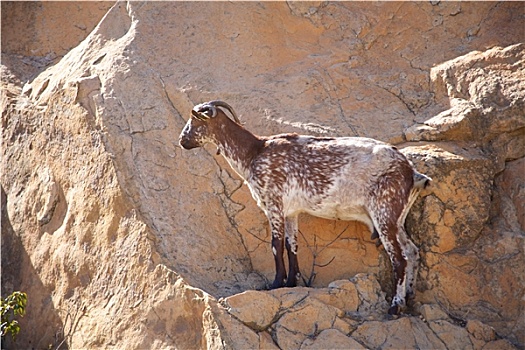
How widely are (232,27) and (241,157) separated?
2511 millimetres

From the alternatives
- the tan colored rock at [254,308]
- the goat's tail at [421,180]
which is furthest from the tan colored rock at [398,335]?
the goat's tail at [421,180]

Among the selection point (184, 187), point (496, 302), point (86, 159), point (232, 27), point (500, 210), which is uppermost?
point (232, 27)

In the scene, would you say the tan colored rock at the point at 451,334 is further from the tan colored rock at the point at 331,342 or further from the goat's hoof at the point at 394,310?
the tan colored rock at the point at 331,342

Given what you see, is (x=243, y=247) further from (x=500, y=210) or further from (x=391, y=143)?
(x=500, y=210)

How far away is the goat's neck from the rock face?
0.47 meters

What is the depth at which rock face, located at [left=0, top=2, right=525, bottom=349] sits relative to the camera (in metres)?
7.71

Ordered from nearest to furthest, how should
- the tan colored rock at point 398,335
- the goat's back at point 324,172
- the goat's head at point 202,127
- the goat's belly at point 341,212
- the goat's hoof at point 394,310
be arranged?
the tan colored rock at point 398,335
the goat's hoof at point 394,310
the goat's back at point 324,172
the goat's belly at point 341,212
the goat's head at point 202,127

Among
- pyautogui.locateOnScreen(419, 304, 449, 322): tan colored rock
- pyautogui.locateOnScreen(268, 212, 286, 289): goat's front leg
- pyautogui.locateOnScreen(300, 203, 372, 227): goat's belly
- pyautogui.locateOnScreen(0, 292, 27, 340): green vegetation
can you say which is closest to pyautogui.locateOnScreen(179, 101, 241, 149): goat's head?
pyautogui.locateOnScreen(268, 212, 286, 289): goat's front leg

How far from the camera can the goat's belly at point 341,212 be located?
26.1 ft

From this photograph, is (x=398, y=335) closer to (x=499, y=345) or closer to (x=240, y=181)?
(x=499, y=345)

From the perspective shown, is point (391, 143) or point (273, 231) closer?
point (273, 231)

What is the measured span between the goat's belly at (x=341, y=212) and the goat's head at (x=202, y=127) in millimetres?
1284

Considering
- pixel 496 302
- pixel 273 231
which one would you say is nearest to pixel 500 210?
pixel 496 302

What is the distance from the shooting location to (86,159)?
8.95 meters
